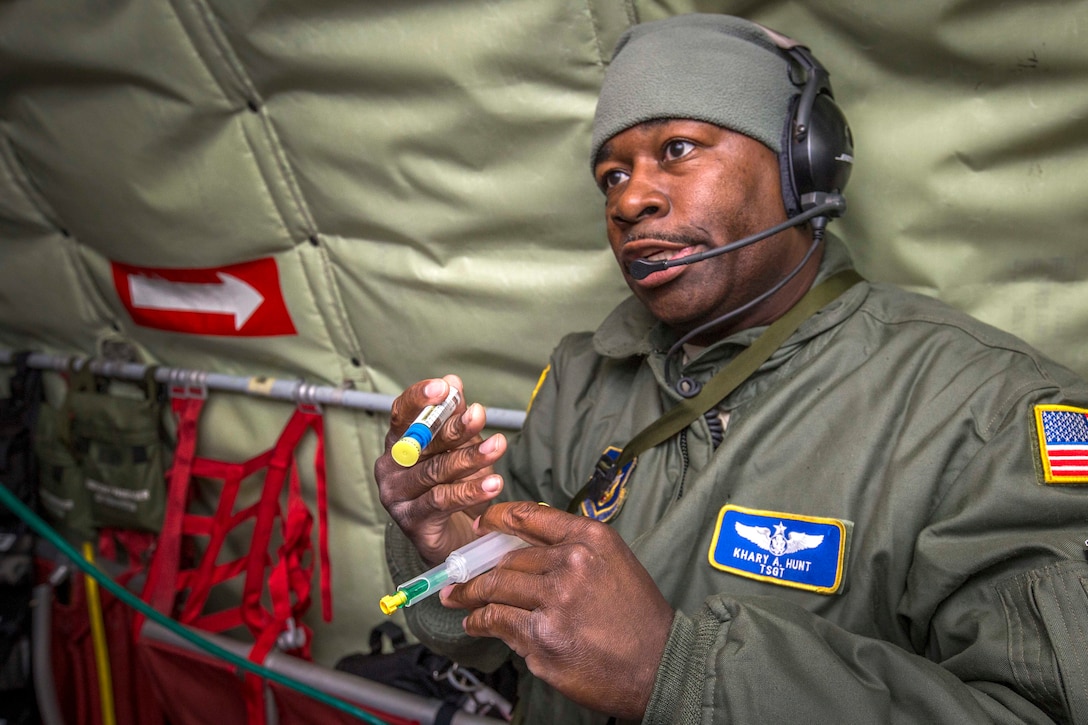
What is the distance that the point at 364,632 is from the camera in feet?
7.46

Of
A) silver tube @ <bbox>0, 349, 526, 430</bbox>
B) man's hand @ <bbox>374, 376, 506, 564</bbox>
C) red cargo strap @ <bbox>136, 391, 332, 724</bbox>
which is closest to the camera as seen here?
man's hand @ <bbox>374, 376, 506, 564</bbox>

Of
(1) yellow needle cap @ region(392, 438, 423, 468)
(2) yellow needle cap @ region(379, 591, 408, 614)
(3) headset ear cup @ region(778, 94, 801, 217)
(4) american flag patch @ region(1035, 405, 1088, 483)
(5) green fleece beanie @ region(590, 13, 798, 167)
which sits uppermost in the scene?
(5) green fleece beanie @ region(590, 13, 798, 167)

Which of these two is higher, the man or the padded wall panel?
the padded wall panel

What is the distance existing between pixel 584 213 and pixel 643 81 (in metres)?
0.46

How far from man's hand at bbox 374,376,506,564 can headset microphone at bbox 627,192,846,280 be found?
0.33m

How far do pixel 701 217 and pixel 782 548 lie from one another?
459 mm

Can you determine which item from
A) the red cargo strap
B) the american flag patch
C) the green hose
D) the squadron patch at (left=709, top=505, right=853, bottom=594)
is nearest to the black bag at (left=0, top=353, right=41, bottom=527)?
the red cargo strap

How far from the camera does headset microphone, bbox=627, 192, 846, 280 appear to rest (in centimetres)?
113

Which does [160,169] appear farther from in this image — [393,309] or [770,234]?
[770,234]

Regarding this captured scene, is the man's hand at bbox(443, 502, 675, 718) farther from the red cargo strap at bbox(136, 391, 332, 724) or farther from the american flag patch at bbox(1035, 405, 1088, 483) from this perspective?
the red cargo strap at bbox(136, 391, 332, 724)

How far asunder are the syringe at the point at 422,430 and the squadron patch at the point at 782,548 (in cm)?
39

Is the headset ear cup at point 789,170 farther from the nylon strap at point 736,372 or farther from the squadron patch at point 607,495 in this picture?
the squadron patch at point 607,495

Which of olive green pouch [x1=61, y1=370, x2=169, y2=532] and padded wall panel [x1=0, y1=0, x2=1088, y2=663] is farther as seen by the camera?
olive green pouch [x1=61, y1=370, x2=169, y2=532]

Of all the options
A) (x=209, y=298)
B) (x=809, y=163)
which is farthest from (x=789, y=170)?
(x=209, y=298)
